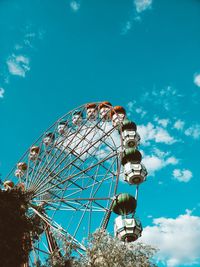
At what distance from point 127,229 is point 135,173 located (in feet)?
11.7

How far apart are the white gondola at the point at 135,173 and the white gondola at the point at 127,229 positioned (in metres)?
2.50

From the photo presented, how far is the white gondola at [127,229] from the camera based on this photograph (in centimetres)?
1619

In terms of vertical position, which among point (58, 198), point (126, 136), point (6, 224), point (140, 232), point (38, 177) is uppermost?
point (126, 136)

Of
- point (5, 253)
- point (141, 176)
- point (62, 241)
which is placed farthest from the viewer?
point (141, 176)

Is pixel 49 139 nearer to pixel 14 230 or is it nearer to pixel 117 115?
pixel 117 115

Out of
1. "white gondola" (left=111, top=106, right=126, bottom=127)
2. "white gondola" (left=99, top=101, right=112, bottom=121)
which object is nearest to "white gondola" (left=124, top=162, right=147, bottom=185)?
"white gondola" (left=111, top=106, right=126, bottom=127)

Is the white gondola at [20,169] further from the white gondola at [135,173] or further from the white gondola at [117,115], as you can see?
the white gondola at [135,173]

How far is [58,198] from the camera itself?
786 inches

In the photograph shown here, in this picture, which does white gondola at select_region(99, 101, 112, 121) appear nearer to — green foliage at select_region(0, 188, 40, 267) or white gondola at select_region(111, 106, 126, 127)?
white gondola at select_region(111, 106, 126, 127)

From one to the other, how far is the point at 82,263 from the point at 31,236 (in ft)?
7.72

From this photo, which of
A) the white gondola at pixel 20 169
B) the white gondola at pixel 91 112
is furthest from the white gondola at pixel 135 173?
the white gondola at pixel 20 169

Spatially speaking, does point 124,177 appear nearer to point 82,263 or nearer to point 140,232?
point 140,232

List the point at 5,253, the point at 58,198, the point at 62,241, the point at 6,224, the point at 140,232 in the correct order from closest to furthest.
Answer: the point at 5,253 → the point at 6,224 → the point at 62,241 → the point at 140,232 → the point at 58,198

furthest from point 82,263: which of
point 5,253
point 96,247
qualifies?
point 5,253
